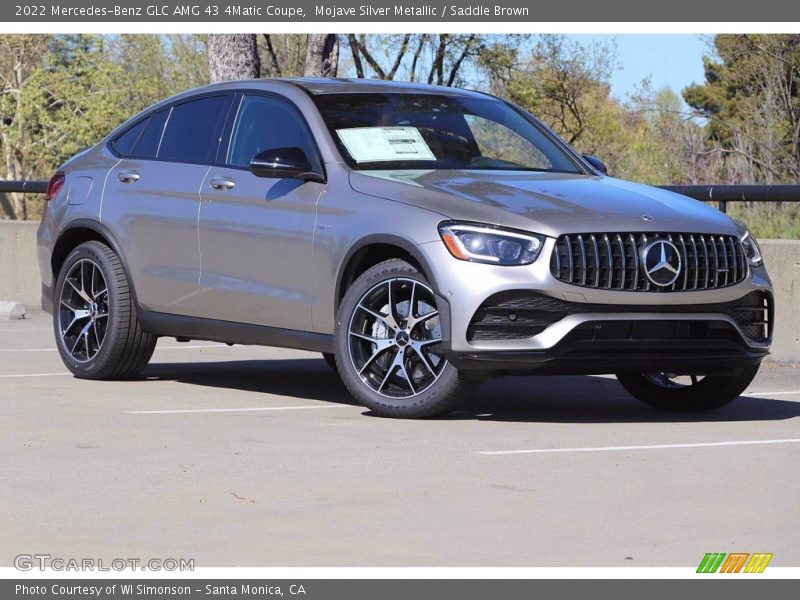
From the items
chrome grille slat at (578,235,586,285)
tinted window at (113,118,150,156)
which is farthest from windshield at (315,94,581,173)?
tinted window at (113,118,150,156)

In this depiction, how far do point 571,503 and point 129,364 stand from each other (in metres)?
4.73

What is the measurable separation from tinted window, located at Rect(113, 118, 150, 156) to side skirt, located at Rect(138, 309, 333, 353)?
3.81ft

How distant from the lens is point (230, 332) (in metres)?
9.55

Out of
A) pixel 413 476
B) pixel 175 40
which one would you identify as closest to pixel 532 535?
pixel 413 476

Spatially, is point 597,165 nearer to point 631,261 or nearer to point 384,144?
point 384,144

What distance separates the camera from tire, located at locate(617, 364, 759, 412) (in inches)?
361

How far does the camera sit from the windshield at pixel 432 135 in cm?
916

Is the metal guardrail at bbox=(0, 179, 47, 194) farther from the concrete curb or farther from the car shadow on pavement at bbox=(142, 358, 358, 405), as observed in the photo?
the car shadow on pavement at bbox=(142, 358, 358, 405)

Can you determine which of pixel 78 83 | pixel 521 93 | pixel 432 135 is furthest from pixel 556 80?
pixel 432 135

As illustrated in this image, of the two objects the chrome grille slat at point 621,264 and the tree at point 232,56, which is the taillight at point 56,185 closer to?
the chrome grille slat at point 621,264

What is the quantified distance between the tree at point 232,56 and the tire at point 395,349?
32.4ft

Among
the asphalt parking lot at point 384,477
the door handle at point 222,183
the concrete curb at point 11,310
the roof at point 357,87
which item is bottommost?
the concrete curb at point 11,310

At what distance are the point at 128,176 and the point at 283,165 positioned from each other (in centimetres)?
173

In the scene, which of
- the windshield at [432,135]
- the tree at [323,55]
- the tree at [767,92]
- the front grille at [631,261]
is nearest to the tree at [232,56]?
the tree at [323,55]
